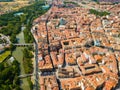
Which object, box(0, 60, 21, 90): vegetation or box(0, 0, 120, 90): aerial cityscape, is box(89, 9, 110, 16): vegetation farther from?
box(0, 60, 21, 90): vegetation

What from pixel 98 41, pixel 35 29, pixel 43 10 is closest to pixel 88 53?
pixel 98 41

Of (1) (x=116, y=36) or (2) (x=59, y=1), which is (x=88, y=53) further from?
(2) (x=59, y=1)

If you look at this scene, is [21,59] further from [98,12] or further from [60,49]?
[98,12]

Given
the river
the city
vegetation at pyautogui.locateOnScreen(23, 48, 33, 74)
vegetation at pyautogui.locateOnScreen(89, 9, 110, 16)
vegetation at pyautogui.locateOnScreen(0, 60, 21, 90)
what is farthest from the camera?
vegetation at pyautogui.locateOnScreen(89, 9, 110, 16)

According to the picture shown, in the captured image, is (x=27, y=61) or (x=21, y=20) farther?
(x=21, y=20)

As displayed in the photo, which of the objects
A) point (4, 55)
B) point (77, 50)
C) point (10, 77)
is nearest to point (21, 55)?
point (4, 55)

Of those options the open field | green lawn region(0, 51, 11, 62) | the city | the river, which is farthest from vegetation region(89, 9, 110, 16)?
green lawn region(0, 51, 11, 62)

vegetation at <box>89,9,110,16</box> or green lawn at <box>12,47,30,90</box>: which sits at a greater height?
vegetation at <box>89,9,110,16</box>
